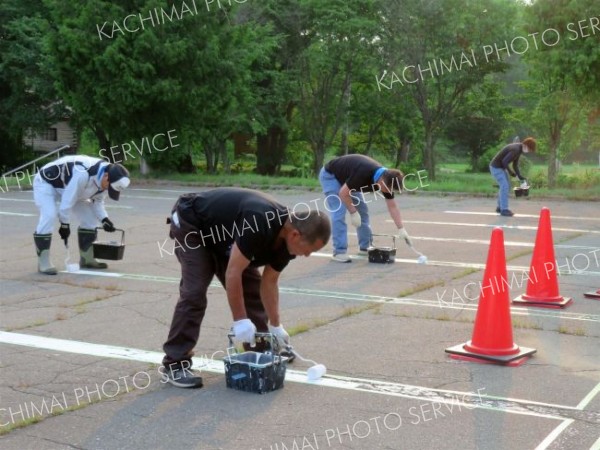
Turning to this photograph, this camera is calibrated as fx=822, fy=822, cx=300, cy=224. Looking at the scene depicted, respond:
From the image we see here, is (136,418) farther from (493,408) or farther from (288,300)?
(288,300)

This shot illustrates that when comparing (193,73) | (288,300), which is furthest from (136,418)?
(193,73)


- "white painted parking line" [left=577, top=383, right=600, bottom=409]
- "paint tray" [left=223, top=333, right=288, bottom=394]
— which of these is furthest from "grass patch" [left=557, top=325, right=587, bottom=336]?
"paint tray" [left=223, top=333, right=288, bottom=394]

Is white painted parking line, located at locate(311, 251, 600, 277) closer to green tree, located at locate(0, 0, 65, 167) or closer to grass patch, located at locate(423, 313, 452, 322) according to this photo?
grass patch, located at locate(423, 313, 452, 322)

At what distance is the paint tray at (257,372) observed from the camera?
552 cm

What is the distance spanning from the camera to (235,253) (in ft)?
16.7

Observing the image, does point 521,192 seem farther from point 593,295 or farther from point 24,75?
point 24,75

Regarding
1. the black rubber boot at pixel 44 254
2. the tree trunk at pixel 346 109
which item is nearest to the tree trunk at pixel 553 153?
the tree trunk at pixel 346 109

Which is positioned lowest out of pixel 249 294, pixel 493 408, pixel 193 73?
pixel 493 408

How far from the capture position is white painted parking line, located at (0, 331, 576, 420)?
5.28 metres

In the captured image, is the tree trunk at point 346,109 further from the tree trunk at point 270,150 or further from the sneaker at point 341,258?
the sneaker at point 341,258

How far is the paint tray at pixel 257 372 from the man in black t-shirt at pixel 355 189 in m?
4.95

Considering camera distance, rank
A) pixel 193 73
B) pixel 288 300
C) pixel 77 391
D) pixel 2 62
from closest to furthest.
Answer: pixel 77 391 < pixel 288 300 < pixel 193 73 < pixel 2 62

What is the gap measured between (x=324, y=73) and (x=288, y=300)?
26.9 meters

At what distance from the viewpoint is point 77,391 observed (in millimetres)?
5656
